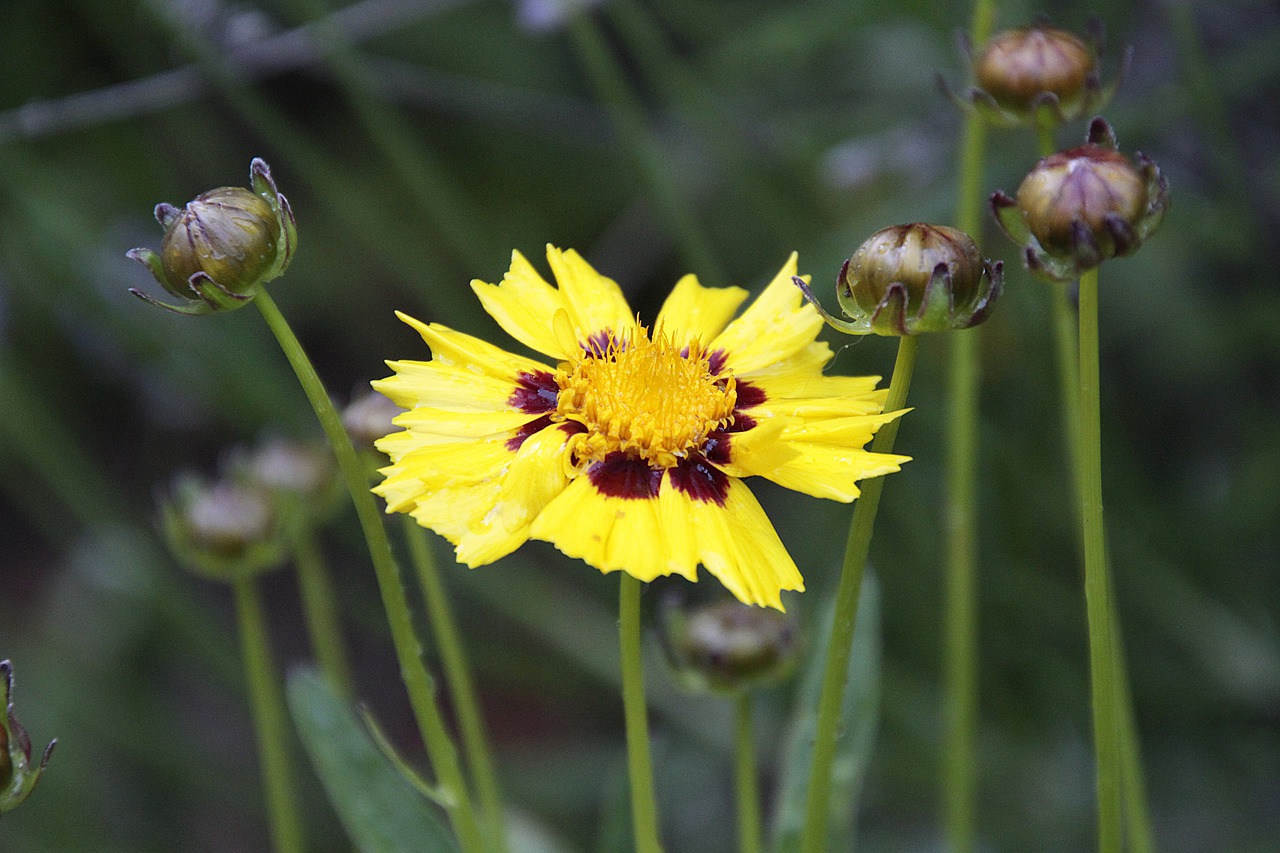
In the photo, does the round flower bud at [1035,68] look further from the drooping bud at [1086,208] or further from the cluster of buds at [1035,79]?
the drooping bud at [1086,208]

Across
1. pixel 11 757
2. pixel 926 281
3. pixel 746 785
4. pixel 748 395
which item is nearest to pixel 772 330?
pixel 748 395

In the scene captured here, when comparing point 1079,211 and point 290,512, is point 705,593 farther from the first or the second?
point 1079,211

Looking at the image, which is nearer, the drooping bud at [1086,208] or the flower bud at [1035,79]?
the drooping bud at [1086,208]

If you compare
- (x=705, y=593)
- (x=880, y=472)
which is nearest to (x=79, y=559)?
(x=705, y=593)

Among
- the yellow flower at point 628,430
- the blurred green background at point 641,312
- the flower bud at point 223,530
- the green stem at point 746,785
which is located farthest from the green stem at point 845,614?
the blurred green background at point 641,312

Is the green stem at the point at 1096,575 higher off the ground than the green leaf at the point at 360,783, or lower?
higher

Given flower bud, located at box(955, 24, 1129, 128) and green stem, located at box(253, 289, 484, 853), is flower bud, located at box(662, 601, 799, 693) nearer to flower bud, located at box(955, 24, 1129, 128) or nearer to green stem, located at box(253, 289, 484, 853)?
green stem, located at box(253, 289, 484, 853)

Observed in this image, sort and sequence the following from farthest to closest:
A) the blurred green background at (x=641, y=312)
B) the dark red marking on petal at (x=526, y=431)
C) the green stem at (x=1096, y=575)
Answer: the blurred green background at (x=641, y=312), the dark red marking on petal at (x=526, y=431), the green stem at (x=1096, y=575)

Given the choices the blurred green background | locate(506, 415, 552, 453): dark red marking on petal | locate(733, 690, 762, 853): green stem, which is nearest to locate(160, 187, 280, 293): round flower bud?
locate(506, 415, 552, 453): dark red marking on petal
